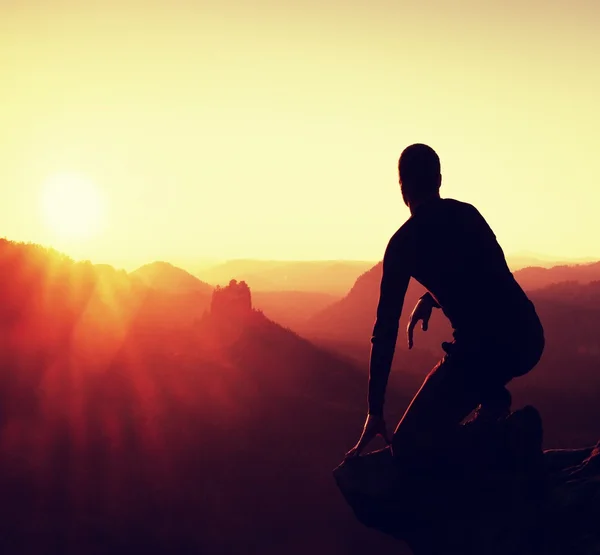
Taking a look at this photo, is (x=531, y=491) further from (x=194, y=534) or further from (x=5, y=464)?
(x=5, y=464)

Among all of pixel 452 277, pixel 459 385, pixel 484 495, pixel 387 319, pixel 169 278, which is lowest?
pixel 484 495

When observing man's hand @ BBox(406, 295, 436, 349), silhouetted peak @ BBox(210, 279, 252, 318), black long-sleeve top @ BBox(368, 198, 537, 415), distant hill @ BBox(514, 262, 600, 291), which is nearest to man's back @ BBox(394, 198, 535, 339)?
black long-sleeve top @ BBox(368, 198, 537, 415)

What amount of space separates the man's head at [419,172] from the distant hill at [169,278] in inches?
5028

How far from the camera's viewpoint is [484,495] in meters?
5.87

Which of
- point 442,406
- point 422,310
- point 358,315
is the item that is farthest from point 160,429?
point 358,315

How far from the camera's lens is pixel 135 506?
2462cm

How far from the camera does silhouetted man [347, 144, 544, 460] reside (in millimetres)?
5461

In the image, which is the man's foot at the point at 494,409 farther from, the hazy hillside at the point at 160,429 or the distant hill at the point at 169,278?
the distant hill at the point at 169,278

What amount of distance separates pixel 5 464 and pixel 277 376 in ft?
77.1

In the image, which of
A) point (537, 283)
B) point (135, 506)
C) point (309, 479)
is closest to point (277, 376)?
point (309, 479)

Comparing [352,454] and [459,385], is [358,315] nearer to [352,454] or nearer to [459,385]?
[352,454]

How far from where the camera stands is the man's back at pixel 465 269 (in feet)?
17.9

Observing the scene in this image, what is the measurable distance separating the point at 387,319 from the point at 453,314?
24.5 inches

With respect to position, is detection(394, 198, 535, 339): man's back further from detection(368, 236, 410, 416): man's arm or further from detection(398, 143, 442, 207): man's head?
detection(398, 143, 442, 207): man's head
